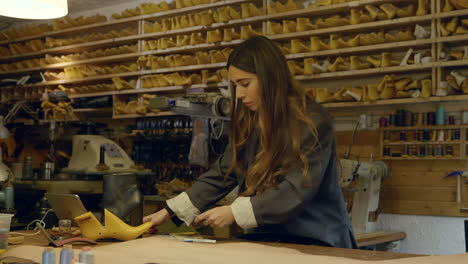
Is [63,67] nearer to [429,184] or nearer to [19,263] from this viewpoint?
[429,184]

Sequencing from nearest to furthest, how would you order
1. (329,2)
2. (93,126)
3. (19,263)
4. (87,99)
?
(19,263) → (329,2) → (93,126) → (87,99)

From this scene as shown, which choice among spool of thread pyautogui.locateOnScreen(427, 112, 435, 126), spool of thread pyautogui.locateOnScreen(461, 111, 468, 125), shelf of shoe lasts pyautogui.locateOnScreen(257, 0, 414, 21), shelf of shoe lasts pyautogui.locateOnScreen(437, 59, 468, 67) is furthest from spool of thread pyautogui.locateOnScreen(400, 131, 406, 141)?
shelf of shoe lasts pyautogui.locateOnScreen(257, 0, 414, 21)

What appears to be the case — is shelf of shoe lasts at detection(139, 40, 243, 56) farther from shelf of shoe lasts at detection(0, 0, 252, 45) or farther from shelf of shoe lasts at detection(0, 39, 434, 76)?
shelf of shoe lasts at detection(0, 0, 252, 45)

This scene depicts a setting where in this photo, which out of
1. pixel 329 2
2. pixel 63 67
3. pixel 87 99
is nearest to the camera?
pixel 329 2

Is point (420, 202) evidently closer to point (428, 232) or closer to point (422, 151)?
point (428, 232)

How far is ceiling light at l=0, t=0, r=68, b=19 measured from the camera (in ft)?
Result: 6.97

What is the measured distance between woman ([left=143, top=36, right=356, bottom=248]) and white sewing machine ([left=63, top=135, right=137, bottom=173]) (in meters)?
2.99

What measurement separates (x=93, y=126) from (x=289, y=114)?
4.27 meters

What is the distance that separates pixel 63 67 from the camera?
741cm

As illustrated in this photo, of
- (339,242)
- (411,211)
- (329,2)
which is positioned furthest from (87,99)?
(339,242)

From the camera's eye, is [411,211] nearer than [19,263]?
No

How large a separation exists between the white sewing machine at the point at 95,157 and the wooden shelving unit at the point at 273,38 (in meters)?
1.13

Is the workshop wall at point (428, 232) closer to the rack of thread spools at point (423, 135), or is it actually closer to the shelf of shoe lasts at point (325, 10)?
the rack of thread spools at point (423, 135)

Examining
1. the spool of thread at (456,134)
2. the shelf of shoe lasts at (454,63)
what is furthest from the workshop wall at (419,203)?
the shelf of shoe lasts at (454,63)
